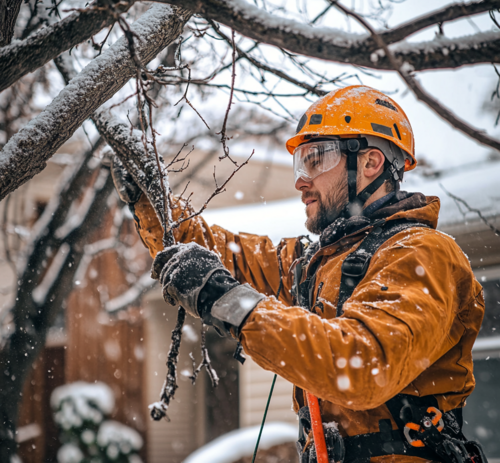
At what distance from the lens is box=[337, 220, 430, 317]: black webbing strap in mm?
2020

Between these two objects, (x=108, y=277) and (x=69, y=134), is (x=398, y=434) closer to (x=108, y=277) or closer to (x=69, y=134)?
(x=69, y=134)

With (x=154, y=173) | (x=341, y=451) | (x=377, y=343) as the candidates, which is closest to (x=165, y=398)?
(x=341, y=451)

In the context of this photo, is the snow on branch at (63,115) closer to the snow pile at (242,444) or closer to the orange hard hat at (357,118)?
the orange hard hat at (357,118)

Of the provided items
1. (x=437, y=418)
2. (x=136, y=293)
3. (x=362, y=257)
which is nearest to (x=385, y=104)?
(x=362, y=257)

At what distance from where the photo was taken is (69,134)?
221cm

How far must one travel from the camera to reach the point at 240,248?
9.63ft

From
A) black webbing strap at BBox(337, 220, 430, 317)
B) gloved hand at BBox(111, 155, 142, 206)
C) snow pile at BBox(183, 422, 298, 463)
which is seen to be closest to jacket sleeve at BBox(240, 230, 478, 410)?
black webbing strap at BBox(337, 220, 430, 317)

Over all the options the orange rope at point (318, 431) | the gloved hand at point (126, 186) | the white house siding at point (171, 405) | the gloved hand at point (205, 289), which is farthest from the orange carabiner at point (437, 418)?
the white house siding at point (171, 405)

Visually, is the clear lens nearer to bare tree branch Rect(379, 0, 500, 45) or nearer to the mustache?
the mustache

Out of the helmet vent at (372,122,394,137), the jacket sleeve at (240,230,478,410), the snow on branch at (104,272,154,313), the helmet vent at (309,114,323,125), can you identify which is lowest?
the jacket sleeve at (240,230,478,410)

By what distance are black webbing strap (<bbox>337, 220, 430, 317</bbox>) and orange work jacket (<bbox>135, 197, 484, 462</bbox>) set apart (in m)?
0.05

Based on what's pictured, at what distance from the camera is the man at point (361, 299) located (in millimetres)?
1656

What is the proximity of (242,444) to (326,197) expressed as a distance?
529 cm

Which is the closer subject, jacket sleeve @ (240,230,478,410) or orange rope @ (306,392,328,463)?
jacket sleeve @ (240,230,478,410)
